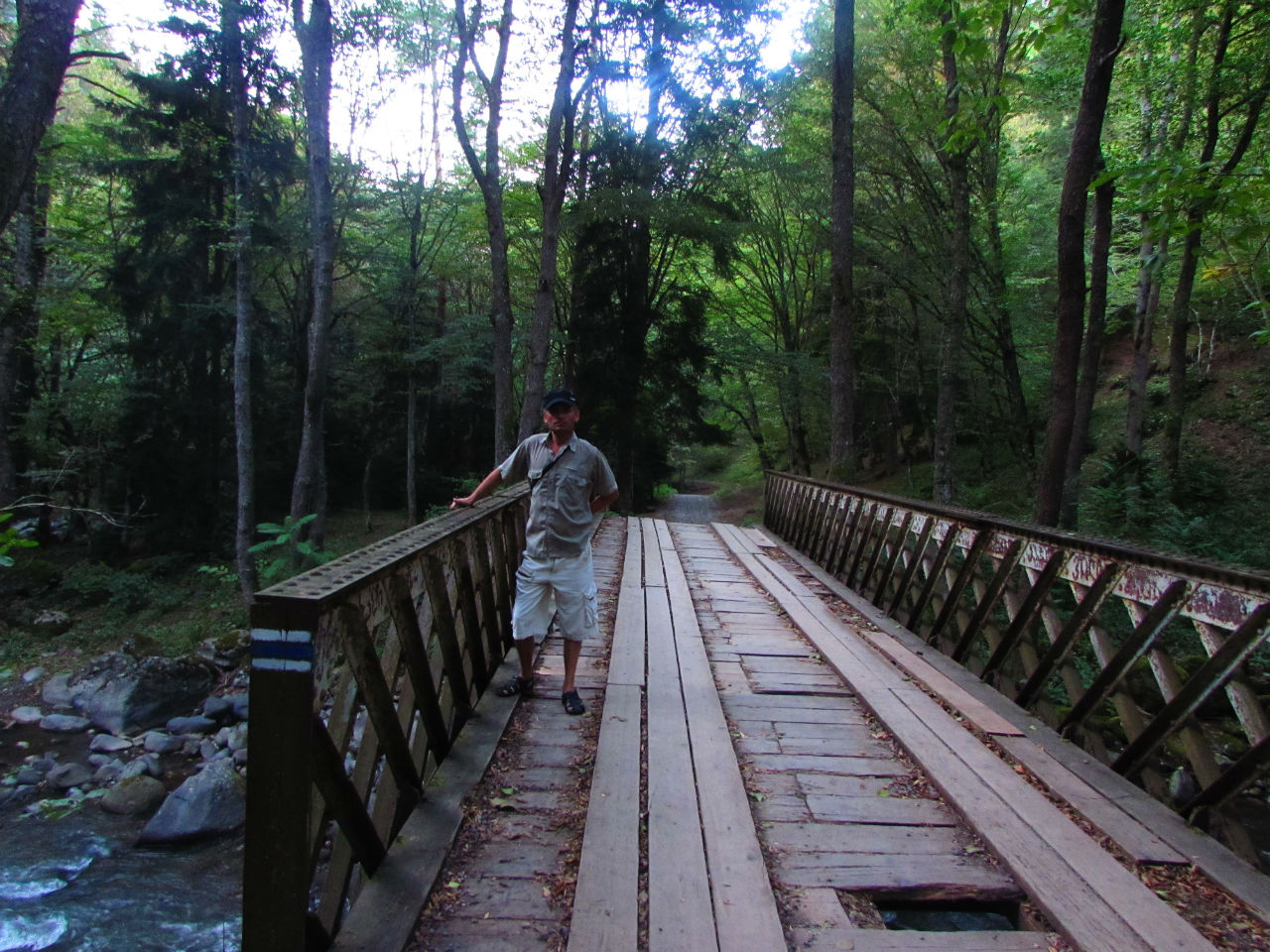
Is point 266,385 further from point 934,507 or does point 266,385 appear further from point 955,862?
point 955,862

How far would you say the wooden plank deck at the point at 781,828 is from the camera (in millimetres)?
1977

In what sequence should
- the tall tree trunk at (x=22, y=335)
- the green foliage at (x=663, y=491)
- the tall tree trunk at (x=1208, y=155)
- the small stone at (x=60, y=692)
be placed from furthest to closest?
1. the green foliage at (x=663, y=491)
2. the tall tree trunk at (x=22, y=335)
3. the small stone at (x=60, y=692)
4. the tall tree trunk at (x=1208, y=155)

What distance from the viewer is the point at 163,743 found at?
8.30m

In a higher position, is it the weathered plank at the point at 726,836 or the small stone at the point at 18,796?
the weathered plank at the point at 726,836

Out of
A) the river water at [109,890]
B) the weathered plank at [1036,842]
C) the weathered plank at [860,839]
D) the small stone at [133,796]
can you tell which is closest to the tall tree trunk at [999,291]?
the weathered plank at [1036,842]

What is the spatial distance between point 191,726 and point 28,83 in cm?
720

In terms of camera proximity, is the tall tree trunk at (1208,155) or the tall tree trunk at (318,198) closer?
the tall tree trunk at (1208,155)

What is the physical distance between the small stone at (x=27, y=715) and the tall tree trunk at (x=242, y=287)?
3.48 metres

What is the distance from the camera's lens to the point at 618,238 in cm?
1557

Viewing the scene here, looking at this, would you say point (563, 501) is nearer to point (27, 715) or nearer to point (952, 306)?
point (952, 306)

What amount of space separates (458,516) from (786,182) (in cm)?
1526

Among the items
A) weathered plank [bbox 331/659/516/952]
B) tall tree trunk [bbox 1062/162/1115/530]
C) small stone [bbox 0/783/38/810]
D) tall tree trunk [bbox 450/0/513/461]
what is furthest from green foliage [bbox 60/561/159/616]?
tall tree trunk [bbox 1062/162/1115/530]

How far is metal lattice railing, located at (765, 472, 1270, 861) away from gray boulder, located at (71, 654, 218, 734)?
29.3ft

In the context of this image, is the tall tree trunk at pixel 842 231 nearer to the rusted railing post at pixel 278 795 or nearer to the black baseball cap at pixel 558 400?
the black baseball cap at pixel 558 400
